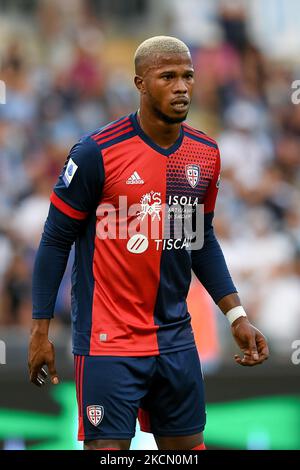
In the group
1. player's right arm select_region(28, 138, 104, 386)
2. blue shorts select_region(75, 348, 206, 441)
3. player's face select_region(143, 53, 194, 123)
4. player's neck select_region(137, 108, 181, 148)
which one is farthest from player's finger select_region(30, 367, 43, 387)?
player's face select_region(143, 53, 194, 123)

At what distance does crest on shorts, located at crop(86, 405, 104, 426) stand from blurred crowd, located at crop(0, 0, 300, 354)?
3764mm

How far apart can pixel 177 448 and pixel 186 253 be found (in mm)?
913

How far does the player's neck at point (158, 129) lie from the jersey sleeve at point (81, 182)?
296mm

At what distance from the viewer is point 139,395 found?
464 centimetres

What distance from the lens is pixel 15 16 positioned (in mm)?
12328

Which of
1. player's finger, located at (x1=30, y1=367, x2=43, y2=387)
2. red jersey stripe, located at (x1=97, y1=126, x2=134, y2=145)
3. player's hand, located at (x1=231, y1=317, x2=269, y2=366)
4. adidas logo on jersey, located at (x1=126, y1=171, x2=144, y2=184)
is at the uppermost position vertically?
red jersey stripe, located at (x1=97, y1=126, x2=134, y2=145)

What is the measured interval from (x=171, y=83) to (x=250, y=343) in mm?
1262

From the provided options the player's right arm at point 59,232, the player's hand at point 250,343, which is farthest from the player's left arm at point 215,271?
the player's right arm at point 59,232

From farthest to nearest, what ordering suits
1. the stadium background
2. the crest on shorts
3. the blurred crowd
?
the blurred crowd, the stadium background, the crest on shorts

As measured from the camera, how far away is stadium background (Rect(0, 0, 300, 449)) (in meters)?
7.21

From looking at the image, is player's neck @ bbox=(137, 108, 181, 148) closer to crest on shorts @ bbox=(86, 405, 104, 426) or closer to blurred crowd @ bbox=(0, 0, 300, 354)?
crest on shorts @ bbox=(86, 405, 104, 426)

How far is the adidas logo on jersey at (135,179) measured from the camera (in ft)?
15.2

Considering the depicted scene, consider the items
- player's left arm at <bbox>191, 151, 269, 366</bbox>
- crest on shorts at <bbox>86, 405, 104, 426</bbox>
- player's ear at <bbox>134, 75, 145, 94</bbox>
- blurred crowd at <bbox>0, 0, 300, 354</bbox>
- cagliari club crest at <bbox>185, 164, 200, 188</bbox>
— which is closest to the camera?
crest on shorts at <bbox>86, 405, 104, 426</bbox>

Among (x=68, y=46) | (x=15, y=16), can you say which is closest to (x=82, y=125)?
(x=68, y=46)
